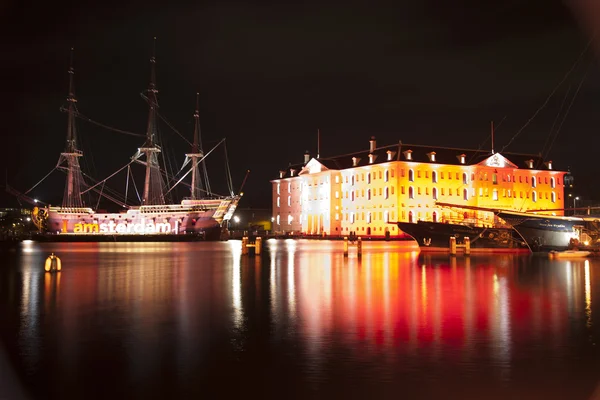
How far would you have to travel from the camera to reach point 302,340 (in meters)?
12.5

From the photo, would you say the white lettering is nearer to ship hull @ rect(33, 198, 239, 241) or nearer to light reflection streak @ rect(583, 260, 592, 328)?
ship hull @ rect(33, 198, 239, 241)

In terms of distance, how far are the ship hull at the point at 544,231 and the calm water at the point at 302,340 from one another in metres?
27.6

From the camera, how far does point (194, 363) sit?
10523mm

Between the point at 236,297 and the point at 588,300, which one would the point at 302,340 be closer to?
the point at 236,297

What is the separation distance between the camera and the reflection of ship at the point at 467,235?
56125 mm

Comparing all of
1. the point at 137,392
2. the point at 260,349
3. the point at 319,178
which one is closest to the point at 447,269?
the point at 260,349

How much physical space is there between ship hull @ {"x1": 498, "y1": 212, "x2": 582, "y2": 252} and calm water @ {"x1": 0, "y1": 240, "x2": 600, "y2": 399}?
27597mm

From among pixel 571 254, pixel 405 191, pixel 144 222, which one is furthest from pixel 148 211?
pixel 571 254

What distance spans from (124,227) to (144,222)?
676 centimetres

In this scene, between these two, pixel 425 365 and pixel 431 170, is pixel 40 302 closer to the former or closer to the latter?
pixel 425 365

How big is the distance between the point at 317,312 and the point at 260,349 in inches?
187

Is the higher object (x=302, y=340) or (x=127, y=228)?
(x=127, y=228)

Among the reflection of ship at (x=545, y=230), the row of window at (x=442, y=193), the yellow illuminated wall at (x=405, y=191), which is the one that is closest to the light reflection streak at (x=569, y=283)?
the reflection of ship at (x=545, y=230)

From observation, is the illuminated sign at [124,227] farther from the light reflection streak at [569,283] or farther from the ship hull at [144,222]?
the light reflection streak at [569,283]
